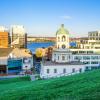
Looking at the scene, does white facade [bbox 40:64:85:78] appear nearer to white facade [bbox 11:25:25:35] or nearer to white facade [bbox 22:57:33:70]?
white facade [bbox 22:57:33:70]

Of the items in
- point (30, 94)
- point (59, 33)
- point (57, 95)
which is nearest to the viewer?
point (57, 95)

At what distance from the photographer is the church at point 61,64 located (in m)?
35.1

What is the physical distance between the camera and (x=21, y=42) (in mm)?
109062

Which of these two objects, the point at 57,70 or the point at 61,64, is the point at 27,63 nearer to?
the point at 61,64

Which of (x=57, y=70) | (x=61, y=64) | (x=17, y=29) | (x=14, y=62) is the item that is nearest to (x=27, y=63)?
(x=14, y=62)

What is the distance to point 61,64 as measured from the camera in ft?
117

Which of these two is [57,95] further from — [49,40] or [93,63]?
[49,40]

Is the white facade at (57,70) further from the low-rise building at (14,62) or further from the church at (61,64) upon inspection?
the low-rise building at (14,62)

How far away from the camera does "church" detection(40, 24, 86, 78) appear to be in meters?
35.1

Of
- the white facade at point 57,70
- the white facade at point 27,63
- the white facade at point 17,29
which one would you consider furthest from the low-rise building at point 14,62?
the white facade at point 17,29

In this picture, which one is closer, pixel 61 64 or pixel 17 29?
pixel 61 64

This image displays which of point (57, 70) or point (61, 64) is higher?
point (61, 64)

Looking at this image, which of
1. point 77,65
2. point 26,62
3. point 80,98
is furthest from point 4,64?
point 80,98

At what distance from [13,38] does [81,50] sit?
66786mm
